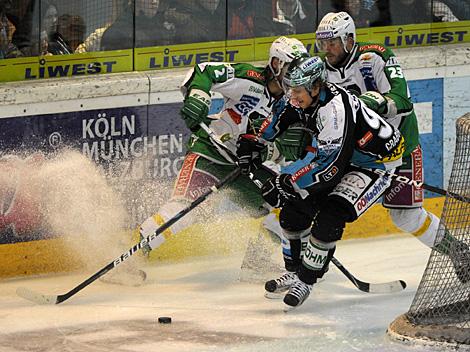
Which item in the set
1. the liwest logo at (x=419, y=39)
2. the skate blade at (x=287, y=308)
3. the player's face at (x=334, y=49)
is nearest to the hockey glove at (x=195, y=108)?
the player's face at (x=334, y=49)

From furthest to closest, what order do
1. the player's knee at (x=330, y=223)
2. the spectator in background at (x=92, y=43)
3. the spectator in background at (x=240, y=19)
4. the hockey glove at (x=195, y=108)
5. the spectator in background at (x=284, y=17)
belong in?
the spectator in background at (x=284, y=17) < the spectator in background at (x=240, y=19) < the spectator in background at (x=92, y=43) < the hockey glove at (x=195, y=108) < the player's knee at (x=330, y=223)

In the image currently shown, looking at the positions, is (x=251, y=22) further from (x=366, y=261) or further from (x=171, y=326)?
(x=171, y=326)

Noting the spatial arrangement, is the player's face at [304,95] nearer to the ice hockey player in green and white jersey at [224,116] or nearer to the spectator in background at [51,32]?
the ice hockey player in green and white jersey at [224,116]

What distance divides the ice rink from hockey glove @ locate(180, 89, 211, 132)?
85 centimetres

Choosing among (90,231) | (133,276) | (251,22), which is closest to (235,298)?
(133,276)

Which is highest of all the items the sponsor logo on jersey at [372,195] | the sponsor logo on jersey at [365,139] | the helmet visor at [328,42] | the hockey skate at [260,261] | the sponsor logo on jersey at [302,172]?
the helmet visor at [328,42]

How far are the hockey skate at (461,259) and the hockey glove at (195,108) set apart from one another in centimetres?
129

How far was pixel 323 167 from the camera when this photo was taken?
5434 mm

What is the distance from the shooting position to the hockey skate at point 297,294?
5664mm

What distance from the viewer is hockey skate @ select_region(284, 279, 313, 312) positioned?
566 cm

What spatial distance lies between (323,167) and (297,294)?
613 millimetres

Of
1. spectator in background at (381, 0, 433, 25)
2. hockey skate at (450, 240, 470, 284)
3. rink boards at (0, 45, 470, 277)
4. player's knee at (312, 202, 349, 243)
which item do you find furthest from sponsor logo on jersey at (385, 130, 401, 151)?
spectator in background at (381, 0, 433, 25)

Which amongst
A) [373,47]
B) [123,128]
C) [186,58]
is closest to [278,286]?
[373,47]

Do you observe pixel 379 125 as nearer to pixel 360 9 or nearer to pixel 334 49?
pixel 334 49
